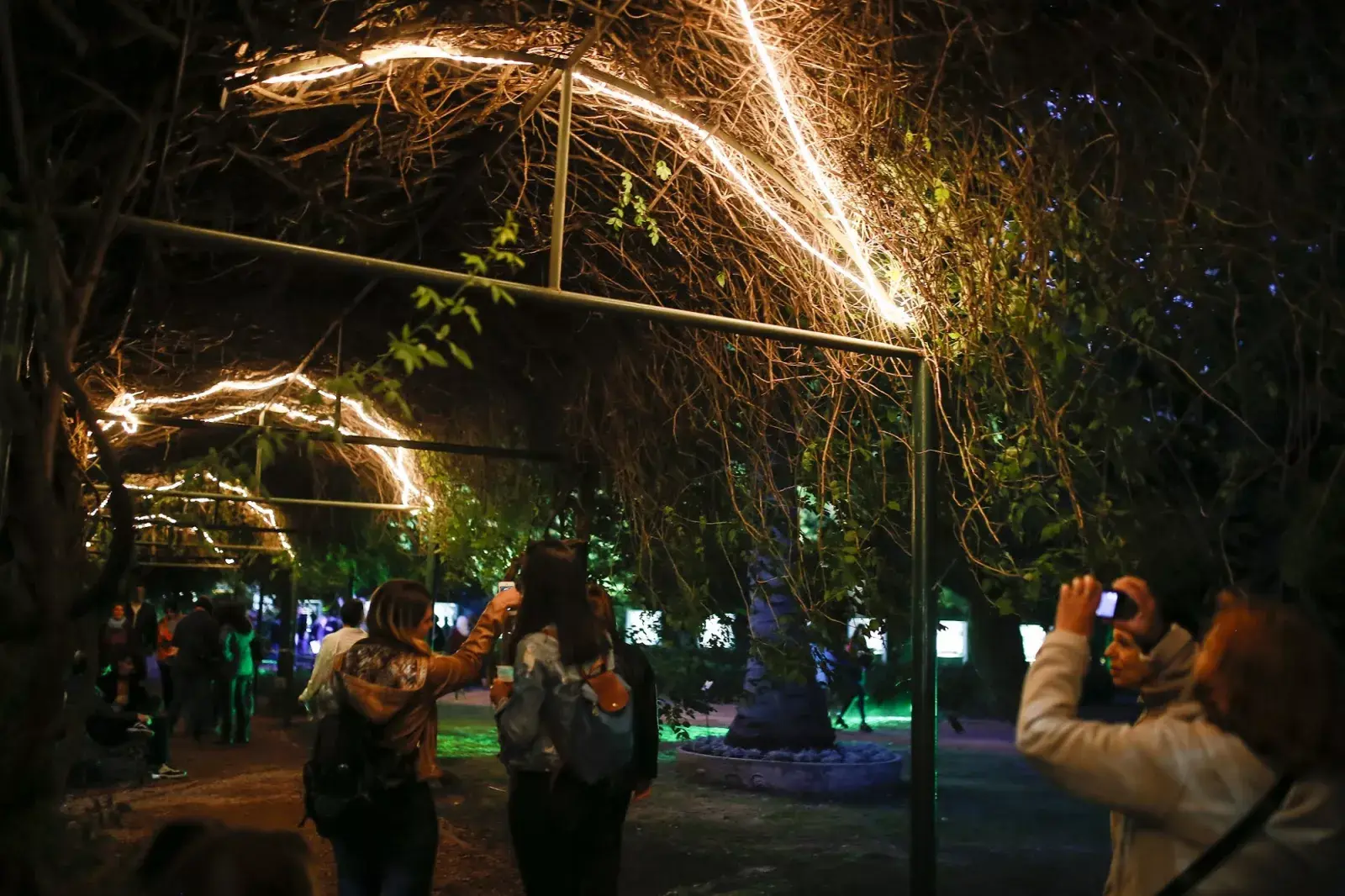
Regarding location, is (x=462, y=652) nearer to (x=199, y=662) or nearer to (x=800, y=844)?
(x=800, y=844)

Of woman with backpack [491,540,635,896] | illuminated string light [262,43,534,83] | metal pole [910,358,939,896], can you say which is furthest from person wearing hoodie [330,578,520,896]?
illuminated string light [262,43,534,83]

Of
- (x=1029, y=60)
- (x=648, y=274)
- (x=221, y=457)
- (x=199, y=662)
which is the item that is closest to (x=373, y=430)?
(x=199, y=662)

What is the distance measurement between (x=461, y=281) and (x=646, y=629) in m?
5.93

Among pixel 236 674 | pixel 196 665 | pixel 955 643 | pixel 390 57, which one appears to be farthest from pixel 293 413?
pixel 955 643

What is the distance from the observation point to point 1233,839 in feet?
7.77

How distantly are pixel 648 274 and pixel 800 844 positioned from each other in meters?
4.57

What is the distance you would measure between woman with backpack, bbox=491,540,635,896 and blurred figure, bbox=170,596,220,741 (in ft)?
37.5

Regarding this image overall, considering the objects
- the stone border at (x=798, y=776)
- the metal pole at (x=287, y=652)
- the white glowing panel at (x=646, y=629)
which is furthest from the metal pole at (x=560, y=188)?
the metal pole at (x=287, y=652)

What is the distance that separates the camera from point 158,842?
7.70 ft

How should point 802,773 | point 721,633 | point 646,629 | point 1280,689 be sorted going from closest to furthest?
1. point 1280,689
2. point 721,633
3. point 646,629
4. point 802,773

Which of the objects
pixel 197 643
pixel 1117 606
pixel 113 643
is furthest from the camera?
pixel 197 643

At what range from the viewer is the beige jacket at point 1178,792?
2.34 metres

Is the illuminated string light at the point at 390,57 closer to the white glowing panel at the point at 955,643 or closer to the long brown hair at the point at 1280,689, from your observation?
the long brown hair at the point at 1280,689

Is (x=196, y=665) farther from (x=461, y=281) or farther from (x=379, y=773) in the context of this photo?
(x=461, y=281)
